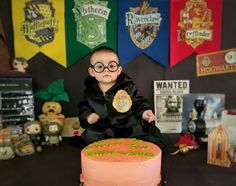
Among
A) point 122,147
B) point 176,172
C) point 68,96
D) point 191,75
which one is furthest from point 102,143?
point 191,75

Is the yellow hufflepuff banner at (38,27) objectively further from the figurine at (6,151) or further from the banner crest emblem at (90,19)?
the figurine at (6,151)

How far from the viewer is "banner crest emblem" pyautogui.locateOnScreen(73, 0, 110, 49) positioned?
93 centimetres

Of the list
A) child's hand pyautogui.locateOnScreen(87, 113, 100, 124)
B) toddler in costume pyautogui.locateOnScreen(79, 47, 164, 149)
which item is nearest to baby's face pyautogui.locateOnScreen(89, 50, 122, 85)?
toddler in costume pyautogui.locateOnScreen(79, 47, 164, 149)

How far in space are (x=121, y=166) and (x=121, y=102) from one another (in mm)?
308

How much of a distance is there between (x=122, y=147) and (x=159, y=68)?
46 centimetres

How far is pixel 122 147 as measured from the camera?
0.60m

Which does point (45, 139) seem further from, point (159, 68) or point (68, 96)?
point (159, 68)

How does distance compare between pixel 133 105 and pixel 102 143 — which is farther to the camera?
pixel 133 105

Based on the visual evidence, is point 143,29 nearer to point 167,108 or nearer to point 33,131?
point 167,108

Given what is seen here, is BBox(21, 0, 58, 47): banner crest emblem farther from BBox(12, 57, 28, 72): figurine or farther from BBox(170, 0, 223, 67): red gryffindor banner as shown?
BBox(170, 0, 223, 67): red gryffindor banner

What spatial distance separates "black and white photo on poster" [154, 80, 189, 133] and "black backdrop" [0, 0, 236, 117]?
3 centimetres

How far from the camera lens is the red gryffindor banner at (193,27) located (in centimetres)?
96

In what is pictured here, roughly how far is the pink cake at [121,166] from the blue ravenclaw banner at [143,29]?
45 centimetres

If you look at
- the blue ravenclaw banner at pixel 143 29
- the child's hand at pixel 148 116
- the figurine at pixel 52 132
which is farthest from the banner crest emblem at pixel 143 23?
the figurine at pixel 52 132
